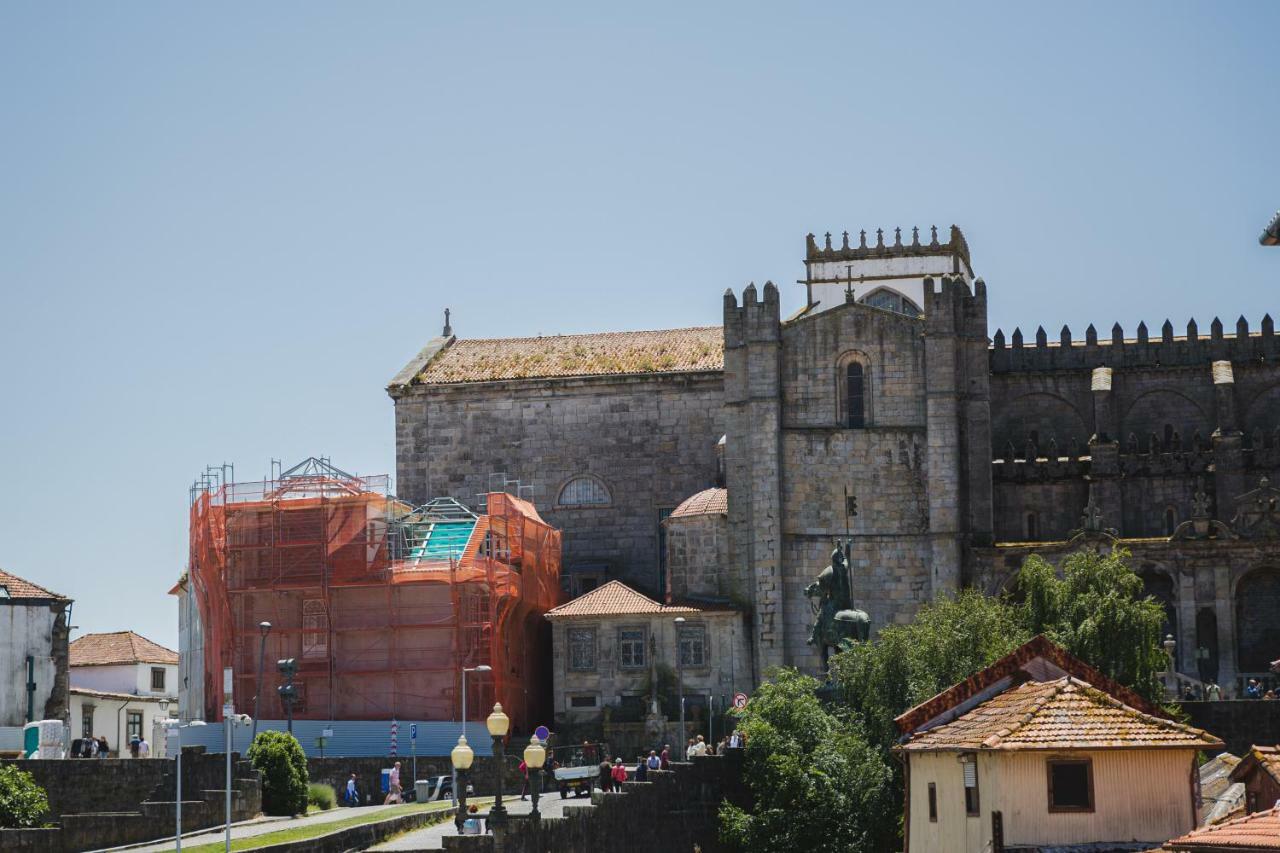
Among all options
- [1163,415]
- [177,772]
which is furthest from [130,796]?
[1163,415]

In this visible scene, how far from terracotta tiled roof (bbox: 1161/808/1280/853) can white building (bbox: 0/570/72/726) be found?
39771mm

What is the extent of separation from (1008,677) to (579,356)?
44964 mm

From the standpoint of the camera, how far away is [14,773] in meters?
48.6

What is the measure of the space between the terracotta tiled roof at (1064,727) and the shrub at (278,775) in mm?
18403

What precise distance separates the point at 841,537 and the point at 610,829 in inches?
1155

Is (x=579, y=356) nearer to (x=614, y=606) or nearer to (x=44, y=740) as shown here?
(x=614, y=606)

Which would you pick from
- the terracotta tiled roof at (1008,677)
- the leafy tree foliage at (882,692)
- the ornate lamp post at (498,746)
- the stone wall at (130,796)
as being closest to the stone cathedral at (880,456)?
the leafy tree foliage at (882,692)

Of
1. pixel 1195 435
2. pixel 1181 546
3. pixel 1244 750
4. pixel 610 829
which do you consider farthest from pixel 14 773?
pixel 1195 435

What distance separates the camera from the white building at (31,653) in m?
68.0

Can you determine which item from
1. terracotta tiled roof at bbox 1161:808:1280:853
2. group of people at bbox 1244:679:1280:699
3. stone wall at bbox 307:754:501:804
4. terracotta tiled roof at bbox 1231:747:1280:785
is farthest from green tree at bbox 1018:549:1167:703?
terracotta tiled roof at bbox 1161:808:1280:853

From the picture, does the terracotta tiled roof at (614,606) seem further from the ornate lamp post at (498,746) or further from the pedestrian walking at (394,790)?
the ornate lamp post at (498,746)

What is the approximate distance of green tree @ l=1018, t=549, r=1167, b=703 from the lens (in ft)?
210

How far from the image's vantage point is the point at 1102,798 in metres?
41.4

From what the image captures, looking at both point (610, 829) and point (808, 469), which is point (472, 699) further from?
point (610, 829)
